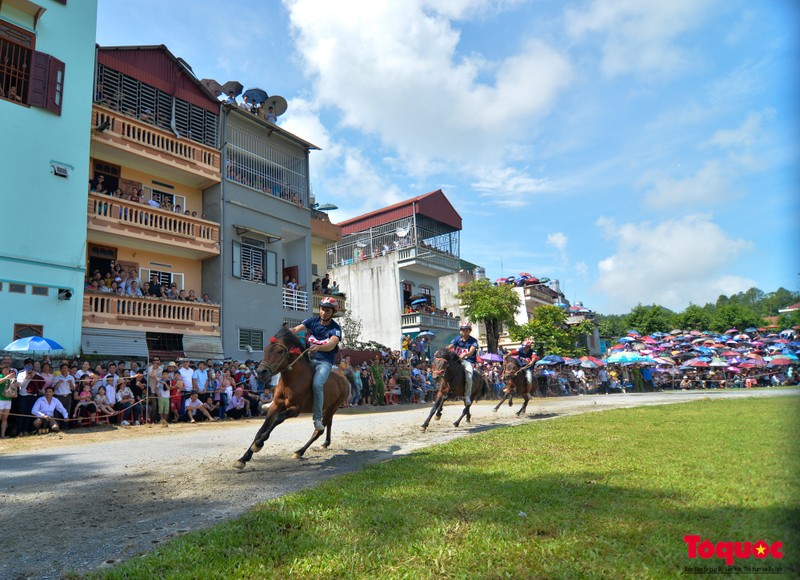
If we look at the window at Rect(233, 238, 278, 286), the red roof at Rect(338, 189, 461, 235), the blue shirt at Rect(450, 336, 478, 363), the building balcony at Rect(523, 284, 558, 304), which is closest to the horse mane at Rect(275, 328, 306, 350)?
the blue shirt at Rect(450, 336, 478, 363)

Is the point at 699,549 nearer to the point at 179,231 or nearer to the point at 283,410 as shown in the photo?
the point at 283,410

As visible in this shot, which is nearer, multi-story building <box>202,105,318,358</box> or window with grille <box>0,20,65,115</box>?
window with grille <box>0,20,65,115</box>

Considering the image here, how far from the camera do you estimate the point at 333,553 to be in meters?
4.20

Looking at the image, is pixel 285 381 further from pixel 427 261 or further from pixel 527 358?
pixel 427 261

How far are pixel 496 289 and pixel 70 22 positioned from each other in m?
32.2

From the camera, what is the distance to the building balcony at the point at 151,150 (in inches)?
861

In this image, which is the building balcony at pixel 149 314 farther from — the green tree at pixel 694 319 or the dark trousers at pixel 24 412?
the green tree at pixel 694 319

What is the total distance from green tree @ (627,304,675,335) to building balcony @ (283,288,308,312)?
67.6m

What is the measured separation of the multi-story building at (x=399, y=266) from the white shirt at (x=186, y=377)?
72.8ft

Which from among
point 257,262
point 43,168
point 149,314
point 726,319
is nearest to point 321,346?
point 149,314

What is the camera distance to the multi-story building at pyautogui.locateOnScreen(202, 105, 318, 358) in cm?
2609

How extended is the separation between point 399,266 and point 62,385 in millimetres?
27214

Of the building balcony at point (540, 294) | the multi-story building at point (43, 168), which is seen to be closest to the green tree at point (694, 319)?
the building balcony at point (540, 294)

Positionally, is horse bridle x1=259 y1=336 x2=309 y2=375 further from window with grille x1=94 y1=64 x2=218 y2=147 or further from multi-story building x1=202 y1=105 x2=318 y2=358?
window with grille x1=94 y1=64 x2=218 y2=147
